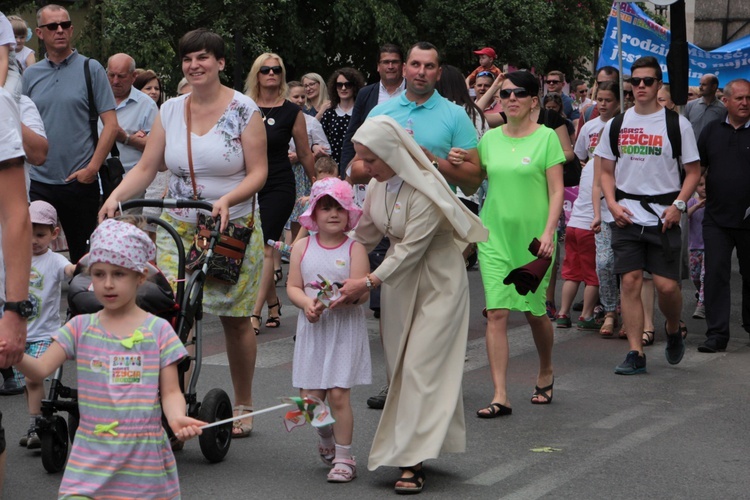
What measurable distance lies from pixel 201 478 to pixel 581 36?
3472 cm

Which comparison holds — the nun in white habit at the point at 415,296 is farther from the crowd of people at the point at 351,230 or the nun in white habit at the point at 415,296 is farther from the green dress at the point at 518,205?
the green dress at the point at 518,205

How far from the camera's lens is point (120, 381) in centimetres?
475

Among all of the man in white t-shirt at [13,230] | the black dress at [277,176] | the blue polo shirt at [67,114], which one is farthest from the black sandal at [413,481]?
the blue polo shirt at [67,114]

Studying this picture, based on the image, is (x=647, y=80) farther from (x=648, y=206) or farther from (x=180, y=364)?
(x=180, y=364)

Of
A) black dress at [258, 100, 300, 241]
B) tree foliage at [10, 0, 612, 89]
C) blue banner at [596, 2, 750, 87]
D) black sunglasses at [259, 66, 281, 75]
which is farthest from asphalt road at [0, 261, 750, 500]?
tree foliage at [10, 0, 612, 89]

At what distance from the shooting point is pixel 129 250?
→ 15.5ft

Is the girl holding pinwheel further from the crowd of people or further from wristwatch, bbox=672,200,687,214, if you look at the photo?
wristwatch, bbox=672,200,687,214

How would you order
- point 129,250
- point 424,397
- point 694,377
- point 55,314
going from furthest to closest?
point 694,377 < point 55,314 < point 424,397 < point 129,250

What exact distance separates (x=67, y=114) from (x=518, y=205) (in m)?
3.40

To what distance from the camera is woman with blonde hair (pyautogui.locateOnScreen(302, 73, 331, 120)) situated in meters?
15.5

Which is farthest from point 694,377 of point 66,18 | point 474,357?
point 66,18

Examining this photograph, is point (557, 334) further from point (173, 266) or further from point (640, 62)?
point (173, 266)

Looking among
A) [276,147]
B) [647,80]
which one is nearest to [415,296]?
[647,80]

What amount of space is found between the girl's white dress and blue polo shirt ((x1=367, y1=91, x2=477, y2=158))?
1.64 metres
